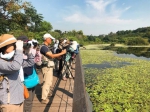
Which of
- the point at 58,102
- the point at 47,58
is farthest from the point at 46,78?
the point at 58,102

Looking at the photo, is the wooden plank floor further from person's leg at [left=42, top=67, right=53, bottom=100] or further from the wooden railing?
the wooden railing

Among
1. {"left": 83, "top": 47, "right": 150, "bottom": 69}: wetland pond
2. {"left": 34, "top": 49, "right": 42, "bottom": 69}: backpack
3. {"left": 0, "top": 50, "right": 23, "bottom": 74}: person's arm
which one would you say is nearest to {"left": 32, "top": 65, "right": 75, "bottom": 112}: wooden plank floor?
{"left": 34, "top": 49, "right": 42, "bottom": 69}: backpack

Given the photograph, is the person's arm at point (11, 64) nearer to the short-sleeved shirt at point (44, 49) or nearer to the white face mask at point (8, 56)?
the white face mask at point (8, 56)

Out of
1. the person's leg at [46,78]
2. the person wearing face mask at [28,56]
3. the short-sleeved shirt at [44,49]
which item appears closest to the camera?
the person wearing face mask at [28,56]

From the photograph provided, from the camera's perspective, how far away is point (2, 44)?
1.54 m

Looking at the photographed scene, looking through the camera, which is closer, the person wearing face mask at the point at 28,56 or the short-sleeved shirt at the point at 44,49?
the person wearing face mask at the point at 28,56

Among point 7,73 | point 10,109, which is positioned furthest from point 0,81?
point 10,109

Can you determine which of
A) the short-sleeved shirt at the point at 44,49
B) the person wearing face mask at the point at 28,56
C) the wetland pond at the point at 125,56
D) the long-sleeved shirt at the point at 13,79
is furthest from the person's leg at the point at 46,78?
the wetland pond at the point at 125,56

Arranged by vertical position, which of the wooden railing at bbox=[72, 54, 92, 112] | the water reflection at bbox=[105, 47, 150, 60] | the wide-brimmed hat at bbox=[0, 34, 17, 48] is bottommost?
the water reflection at bbox=[105, 47, 150, 60]

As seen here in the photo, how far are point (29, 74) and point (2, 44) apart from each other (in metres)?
0.84

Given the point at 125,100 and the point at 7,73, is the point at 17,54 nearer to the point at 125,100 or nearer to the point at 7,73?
the point at 7,73

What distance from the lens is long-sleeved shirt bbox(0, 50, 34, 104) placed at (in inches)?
60.9

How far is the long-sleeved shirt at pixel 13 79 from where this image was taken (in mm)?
1548

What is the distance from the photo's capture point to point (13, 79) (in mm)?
1662
